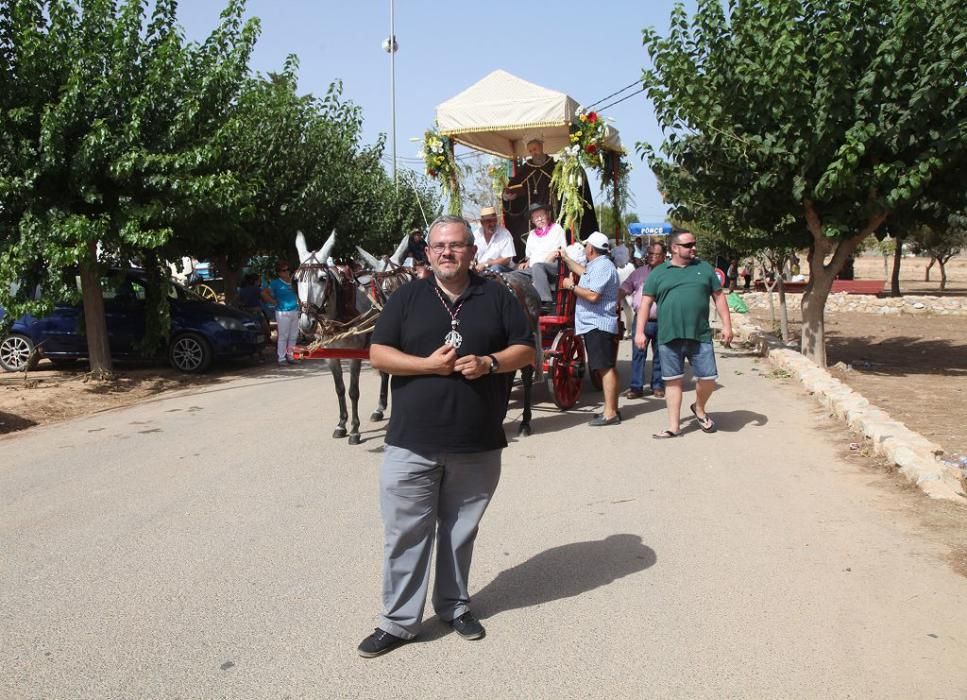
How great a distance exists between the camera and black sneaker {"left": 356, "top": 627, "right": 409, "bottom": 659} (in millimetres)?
4219

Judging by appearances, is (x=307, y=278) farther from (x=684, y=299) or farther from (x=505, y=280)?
(x=684, y=299)

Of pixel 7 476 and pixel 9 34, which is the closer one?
pixel 7 476

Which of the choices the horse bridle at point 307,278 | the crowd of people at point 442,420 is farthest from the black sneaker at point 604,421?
the crowd of people at point 442,420

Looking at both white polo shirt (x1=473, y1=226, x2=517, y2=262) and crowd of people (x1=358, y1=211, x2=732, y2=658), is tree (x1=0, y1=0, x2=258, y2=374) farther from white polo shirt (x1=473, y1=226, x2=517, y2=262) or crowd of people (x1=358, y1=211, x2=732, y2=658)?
crowd of people (x1=358, y1=211, x2=732, y2=658)

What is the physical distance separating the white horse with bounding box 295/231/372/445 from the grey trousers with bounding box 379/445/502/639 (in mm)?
4642

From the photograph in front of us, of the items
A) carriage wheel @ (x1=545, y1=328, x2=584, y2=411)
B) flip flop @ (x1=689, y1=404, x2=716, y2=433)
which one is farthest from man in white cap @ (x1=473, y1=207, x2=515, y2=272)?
flip flop @ (x1=689, y1=404, x2=716, y2=433)

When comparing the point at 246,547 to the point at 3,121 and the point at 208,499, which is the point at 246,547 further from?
the point at 3,121

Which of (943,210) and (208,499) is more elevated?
(943,210)

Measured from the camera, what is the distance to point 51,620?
469 cm

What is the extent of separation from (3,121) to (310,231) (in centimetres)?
890

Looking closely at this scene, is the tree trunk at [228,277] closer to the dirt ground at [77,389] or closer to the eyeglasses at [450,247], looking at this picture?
the dirt ground at [77,389]

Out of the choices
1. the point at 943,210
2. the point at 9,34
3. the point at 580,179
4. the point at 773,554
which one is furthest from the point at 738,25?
the point at 9,34

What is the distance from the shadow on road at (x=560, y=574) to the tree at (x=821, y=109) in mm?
8108

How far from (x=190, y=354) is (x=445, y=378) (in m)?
12.9
